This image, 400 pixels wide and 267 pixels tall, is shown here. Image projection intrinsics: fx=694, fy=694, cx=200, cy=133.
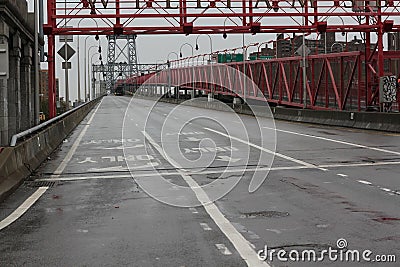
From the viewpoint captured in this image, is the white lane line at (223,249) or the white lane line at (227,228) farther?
the white lane line at (223,249)

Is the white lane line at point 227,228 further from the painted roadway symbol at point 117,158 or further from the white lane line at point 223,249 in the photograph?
the painted roadway symbol at point 117,158

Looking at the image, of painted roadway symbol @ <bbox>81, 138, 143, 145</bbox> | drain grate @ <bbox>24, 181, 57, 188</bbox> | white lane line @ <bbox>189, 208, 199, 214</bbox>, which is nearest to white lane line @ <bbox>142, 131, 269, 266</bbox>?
white lane line @ <bbox>189, 208, 199, 214</bbox>

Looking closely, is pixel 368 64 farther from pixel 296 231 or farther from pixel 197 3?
pixel 296 231

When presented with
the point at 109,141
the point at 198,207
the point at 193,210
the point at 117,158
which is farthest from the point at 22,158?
the point at 109,141

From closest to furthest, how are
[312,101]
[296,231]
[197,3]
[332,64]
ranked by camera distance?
[296,231], [197,3], [332,64], [312,101]

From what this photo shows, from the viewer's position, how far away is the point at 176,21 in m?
35.5

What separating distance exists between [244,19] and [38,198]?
79.8ft

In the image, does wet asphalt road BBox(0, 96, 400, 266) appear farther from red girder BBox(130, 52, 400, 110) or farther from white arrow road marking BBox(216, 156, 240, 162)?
red girder BBox(130, 52, 400, 110)

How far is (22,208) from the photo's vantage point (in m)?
12.1

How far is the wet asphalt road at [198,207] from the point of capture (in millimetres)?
8406

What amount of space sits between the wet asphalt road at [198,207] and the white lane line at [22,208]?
0.14m

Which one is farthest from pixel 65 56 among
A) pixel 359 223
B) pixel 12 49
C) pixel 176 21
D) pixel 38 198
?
pixel 359 223

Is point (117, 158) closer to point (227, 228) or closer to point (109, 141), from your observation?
point (109, 141)

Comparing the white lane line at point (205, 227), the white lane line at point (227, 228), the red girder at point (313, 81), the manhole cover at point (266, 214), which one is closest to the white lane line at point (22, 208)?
the white lane line at point (205, 227)
